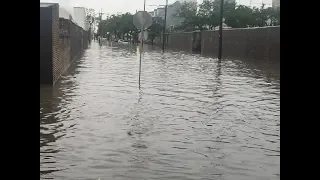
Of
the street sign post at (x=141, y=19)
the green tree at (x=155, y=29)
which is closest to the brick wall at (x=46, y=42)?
the street sign post at (x=141, y=19)

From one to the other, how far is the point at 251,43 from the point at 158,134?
3371 centimetres

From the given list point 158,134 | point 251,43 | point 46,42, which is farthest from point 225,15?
point 158,134

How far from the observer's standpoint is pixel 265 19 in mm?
54062

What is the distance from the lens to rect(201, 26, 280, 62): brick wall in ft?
116

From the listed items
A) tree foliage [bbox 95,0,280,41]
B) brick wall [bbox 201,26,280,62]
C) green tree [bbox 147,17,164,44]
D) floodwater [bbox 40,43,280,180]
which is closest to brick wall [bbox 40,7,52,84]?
floodwater [bbox 40,43,280,180]

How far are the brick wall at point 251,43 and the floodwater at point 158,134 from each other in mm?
21686

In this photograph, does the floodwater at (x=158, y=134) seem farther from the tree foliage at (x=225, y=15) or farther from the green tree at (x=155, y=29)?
the green tree at (x=155, y=29)

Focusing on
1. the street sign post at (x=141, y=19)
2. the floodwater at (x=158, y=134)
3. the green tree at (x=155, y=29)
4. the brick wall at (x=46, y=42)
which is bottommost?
the floodwater at (x=158, y=134)

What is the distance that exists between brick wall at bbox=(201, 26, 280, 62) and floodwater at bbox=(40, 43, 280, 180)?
2169 centimetres

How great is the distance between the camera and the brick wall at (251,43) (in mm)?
35438

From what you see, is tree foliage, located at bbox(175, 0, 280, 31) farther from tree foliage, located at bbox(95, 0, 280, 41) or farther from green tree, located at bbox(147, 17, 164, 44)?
green tree, located at bbox(147, 17, 164, 44)
